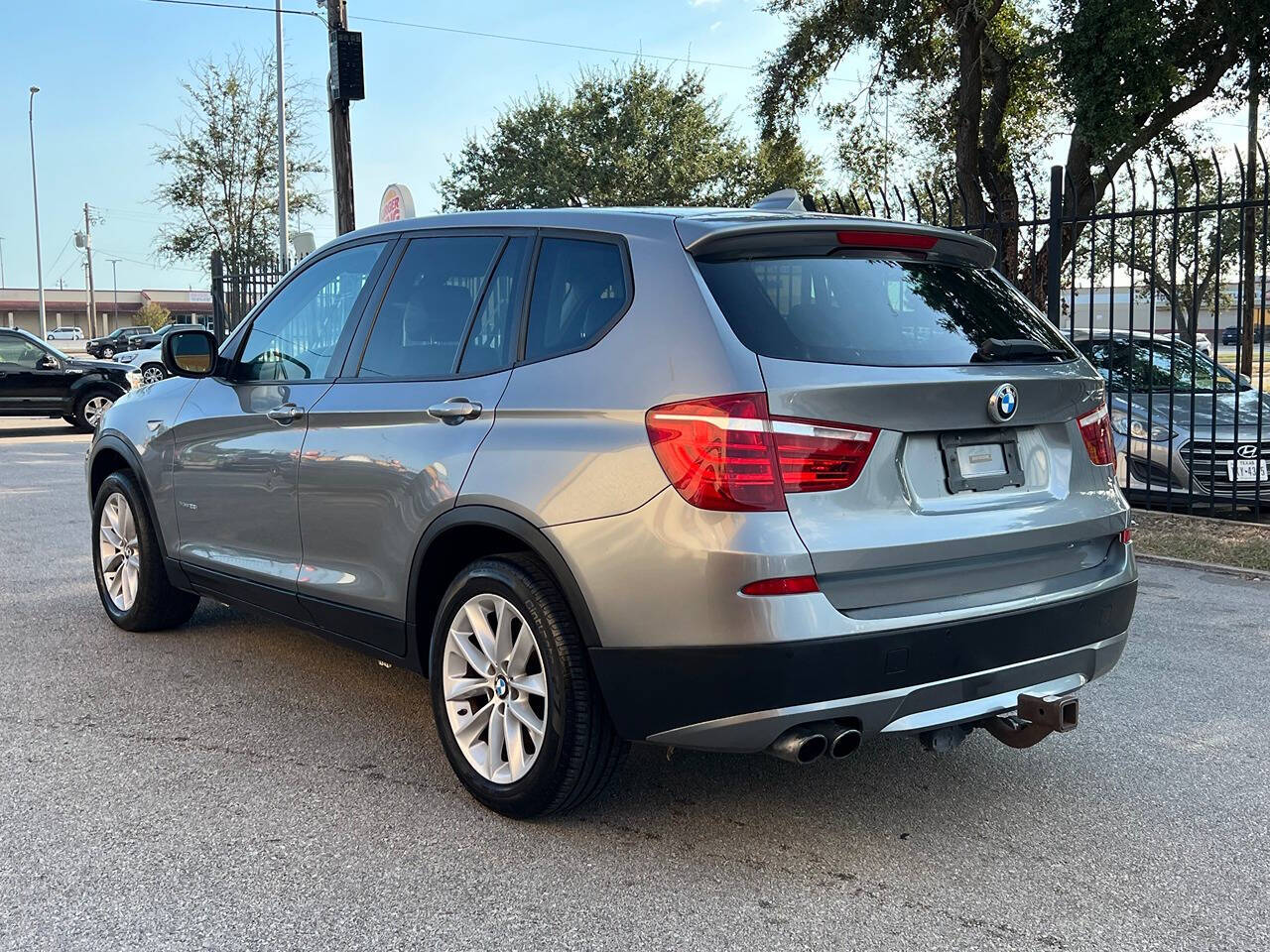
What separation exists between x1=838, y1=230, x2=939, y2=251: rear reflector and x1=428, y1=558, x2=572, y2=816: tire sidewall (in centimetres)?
134

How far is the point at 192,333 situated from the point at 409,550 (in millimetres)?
1917

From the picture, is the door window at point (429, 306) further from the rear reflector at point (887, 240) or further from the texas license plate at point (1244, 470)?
the texas license plate at point (1244, 470)

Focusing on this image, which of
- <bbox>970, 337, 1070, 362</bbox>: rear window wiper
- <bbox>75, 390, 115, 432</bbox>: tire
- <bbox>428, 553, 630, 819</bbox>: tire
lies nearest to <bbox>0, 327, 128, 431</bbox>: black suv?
<bbox>75, 390, 115, 432</bbox>: tire

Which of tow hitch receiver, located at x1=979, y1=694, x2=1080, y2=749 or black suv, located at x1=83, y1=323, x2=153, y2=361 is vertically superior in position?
black suv, located at x1=83, y1=323, x2=153, y2=361

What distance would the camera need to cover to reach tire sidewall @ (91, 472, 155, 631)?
223 inches

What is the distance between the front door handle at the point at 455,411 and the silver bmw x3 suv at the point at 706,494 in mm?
10

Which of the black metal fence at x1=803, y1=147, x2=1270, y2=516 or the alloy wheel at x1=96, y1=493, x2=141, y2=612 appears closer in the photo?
the alloy wheel at x1=96, y1=493, x2=141, y2=612

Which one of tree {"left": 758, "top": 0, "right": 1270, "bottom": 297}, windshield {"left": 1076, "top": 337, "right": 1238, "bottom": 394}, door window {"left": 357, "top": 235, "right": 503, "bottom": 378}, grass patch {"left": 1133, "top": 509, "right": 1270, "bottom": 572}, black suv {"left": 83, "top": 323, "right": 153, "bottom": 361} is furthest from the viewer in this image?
black suv {"left": 83, "top": 323, "right": 153, "bottom": 361}

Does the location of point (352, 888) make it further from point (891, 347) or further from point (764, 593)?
point (891, 347)

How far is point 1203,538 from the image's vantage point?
854 centimetres

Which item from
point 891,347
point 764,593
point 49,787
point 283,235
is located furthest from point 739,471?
point 283,235

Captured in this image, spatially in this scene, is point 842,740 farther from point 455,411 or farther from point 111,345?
point 111,345

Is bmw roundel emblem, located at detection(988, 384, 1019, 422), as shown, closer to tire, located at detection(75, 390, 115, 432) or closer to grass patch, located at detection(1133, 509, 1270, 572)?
grass patch, located at detection(1133, 509, 1270, 572)

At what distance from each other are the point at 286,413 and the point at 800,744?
2389mm
